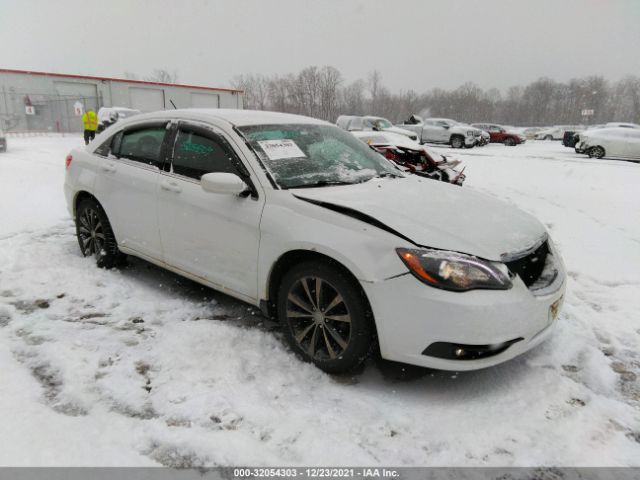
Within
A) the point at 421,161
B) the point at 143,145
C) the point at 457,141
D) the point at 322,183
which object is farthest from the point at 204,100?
the point at 322,183

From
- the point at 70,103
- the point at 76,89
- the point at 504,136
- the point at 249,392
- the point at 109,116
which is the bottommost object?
the point at 249,392

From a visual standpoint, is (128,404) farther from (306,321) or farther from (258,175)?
(258,175)

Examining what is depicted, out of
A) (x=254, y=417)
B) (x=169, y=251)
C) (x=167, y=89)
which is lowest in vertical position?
(x=254, y=417)

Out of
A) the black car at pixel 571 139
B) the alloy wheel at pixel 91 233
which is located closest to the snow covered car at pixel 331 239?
the alloy wheel at pixel 91 233

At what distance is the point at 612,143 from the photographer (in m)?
19.5

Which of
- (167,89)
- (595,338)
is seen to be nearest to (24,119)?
(167,89)

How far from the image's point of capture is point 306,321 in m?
2.96

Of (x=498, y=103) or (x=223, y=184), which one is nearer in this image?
(x=223, y=184)

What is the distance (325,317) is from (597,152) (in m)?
21.6

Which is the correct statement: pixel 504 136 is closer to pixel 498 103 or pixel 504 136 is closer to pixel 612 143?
pixel 612 143

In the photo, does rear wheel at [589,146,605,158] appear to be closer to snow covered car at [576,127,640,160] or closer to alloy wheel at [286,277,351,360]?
snow covered car at [576,127,640,160]

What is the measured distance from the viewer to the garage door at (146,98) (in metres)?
33.3

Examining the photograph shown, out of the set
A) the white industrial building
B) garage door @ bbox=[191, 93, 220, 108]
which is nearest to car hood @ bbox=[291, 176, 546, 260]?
the white industrial building

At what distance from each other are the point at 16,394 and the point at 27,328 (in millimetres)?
912
